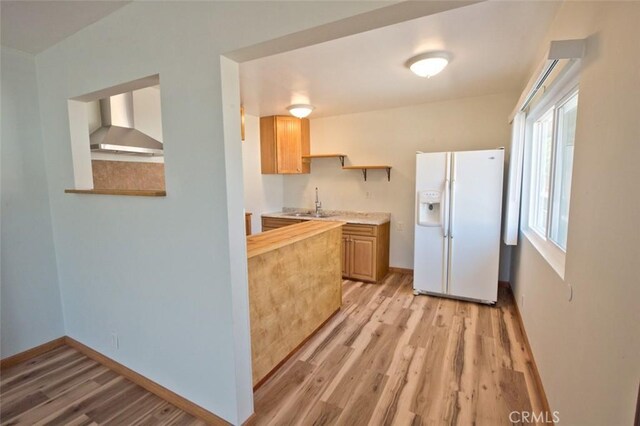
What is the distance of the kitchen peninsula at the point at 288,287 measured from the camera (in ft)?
6.55

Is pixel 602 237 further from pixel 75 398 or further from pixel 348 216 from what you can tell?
pixel 348 216

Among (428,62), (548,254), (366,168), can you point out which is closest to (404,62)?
(428,62)

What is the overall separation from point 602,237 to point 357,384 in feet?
5.46

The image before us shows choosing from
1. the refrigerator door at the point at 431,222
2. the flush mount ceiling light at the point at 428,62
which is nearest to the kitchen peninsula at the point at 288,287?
the refrigerator door at the point at 431,222

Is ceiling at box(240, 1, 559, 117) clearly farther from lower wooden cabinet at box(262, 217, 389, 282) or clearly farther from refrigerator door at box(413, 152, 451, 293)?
lower wooden cabinet at box(262, 217, 389, 282)

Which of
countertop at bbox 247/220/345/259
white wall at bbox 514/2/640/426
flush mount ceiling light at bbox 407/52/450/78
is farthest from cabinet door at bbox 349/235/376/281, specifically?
white wall at bbox 514/2/640/426

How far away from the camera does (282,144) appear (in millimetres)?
4586

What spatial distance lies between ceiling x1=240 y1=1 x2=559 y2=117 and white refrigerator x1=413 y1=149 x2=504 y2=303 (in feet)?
2.60

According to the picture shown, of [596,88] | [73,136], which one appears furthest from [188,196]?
[596,88]

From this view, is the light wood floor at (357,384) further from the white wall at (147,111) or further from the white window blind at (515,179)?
the white wall at (147,111)

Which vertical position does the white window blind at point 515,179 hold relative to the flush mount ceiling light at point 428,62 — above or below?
below

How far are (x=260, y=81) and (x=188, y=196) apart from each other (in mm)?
1852

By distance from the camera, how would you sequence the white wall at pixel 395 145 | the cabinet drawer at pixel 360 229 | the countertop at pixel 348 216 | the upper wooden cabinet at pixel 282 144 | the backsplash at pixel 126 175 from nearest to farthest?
the backsplash at pixel 126 175 → the white wall at pixel 395 145 → the cabinet drawer at pixel 360 229 → the countertop at pixel 348 216 → the upper wooden cabinet at pixel 282 144

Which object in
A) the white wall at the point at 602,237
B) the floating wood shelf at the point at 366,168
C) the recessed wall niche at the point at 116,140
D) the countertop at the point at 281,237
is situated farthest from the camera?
the floating wood shelf at the point at 366,168
